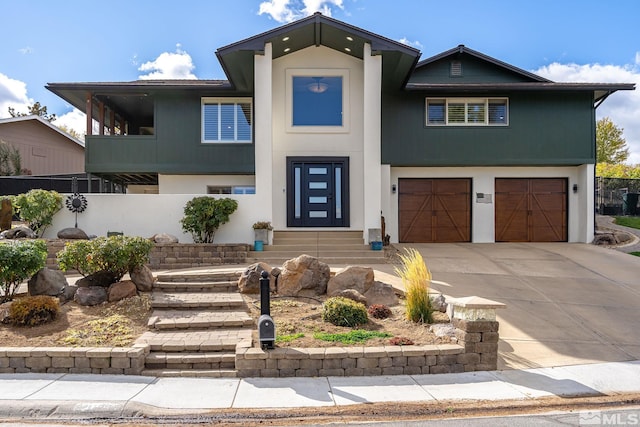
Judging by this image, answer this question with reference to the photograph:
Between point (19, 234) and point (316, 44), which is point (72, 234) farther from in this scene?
point (316, 44)

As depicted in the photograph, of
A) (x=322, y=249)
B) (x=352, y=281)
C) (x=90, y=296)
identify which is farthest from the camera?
(x=322, y=249)

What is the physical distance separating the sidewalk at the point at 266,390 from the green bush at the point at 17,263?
7.31 feet

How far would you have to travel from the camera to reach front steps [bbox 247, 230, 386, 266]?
1044 cm

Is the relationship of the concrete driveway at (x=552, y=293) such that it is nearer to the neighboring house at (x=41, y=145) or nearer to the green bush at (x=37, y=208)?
the green bush at (x=37, y=208)

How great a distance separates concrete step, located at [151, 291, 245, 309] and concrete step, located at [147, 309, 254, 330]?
0.48ft

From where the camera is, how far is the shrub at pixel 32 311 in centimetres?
578

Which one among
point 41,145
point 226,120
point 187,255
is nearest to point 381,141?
point 226,120

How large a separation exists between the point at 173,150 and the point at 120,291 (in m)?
7.88

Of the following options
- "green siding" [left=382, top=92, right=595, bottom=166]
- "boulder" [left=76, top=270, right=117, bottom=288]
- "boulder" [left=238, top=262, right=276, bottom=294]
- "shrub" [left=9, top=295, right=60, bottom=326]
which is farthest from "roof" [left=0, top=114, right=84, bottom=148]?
"boulder" [left=238, top=262, right=276, bottom=294]

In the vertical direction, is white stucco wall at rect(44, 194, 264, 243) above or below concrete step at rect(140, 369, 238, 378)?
above

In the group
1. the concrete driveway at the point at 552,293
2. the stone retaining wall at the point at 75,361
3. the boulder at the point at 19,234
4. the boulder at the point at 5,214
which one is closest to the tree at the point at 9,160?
the boulder at the point at 5,214

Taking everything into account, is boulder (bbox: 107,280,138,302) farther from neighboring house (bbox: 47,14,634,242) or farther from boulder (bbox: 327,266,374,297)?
neighboring house (bbox: 47,14,634,242)

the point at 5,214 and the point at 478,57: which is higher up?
the point at 478,57

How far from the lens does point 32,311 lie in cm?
584
